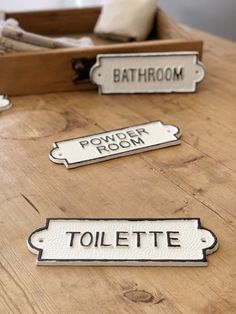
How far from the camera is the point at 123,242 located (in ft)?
1.78

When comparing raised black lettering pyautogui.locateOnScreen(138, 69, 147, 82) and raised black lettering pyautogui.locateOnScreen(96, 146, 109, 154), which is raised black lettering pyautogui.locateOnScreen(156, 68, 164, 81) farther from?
raised black lettering pyautogui.locateOnScreen(96, 146, 109, 154)

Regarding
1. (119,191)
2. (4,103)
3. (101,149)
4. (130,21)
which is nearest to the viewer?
(119,191)

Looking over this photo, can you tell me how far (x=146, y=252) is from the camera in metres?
0.53

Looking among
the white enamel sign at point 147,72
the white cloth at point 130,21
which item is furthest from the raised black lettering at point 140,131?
the white cloth at point 130,21

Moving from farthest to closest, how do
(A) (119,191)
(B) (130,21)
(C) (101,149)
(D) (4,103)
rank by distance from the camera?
(B) (130,21), (D) (4,103), (C) (101,149), (A) (119,191)

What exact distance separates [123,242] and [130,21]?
32.9 inches

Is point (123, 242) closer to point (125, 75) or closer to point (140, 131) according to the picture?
point (140, 131)

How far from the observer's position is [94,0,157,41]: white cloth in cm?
125

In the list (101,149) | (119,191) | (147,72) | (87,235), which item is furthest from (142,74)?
(87,235)

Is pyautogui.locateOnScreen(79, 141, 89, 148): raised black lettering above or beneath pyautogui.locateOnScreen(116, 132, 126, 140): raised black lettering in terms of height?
beneath

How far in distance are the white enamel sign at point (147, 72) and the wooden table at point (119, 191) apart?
2 centimetres

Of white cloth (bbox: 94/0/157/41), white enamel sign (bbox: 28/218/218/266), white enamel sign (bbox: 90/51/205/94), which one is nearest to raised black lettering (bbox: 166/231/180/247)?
white enamel sign (bbox: 28/218/218/266)

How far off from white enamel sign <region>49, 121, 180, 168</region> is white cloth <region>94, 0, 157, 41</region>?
499 mm

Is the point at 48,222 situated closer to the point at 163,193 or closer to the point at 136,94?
the point at 163,193
